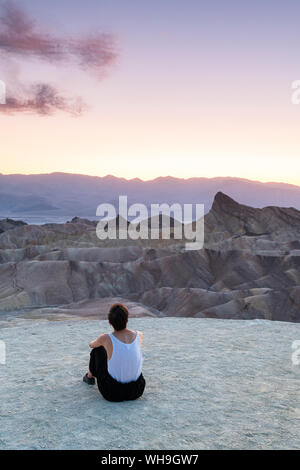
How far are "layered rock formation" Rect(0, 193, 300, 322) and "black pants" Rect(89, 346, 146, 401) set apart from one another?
1627 centimetres

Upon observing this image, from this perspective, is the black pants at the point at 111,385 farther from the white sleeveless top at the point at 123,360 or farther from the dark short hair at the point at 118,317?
the dark short hair at the point at 118,317

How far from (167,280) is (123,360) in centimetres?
3548

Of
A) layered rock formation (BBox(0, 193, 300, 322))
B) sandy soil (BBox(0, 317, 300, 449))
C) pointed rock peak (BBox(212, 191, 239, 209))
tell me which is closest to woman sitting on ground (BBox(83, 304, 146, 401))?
sandy soil (BBox(0, 317, 300, 449))

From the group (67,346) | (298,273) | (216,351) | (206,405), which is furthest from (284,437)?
(298,273)

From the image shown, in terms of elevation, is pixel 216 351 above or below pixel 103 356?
below

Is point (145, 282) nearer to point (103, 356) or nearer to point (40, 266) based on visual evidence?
point (40, 266)

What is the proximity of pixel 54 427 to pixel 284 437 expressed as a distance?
92.3 inches

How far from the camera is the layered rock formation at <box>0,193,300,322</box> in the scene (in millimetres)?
29125

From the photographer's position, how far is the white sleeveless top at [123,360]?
5023 mm

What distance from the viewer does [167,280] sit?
40344 mm

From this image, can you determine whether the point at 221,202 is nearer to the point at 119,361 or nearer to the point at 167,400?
the point at 167,400

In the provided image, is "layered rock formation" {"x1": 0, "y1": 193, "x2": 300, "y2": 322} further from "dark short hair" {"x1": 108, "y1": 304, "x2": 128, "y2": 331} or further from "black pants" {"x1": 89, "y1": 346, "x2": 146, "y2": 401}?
"dark short hair" {"x1": 108, "y1": 304, "x2": 128, "y2": 331}

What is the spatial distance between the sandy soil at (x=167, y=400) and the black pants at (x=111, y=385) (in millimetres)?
96

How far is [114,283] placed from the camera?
39.2 m
